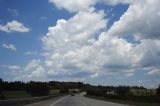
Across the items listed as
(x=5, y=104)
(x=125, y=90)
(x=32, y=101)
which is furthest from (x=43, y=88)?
(x=5, y=104)

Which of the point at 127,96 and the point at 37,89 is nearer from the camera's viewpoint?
the point at 127,96

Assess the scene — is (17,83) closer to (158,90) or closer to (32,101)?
(158,90)

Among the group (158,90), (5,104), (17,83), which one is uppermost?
(17,83)

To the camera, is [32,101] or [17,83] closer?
[32,101]

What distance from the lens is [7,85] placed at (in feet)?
506

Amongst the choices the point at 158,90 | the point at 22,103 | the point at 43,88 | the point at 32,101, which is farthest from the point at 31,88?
the point at 22,103

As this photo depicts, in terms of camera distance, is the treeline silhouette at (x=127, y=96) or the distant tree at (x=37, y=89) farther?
the distant tree at (x=37, y=89)

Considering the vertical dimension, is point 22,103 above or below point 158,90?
below

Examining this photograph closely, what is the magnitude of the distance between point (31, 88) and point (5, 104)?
60458 mm

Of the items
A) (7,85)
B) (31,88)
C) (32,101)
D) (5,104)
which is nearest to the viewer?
(5,104)

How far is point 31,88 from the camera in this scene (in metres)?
92.7

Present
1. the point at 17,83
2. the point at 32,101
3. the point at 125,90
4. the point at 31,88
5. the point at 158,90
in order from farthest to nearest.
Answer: the point at 17,83 → the point at 125,90 → the point at 31,88 → the point at 158,90 → the point at 32,101

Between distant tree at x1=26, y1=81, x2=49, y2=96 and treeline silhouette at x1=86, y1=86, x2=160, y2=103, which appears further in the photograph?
distant tree at x1=26, y1=81, x2=49, y2=96

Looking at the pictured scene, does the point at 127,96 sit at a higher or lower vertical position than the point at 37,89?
lower
